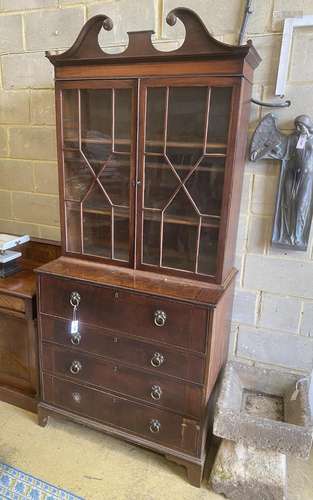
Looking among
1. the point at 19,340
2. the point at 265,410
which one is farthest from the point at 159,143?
the point at 265,410

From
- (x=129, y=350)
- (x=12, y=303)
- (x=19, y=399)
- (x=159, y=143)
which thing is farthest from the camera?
(x=19, y=399)

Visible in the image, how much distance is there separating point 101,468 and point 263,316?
1.06 m

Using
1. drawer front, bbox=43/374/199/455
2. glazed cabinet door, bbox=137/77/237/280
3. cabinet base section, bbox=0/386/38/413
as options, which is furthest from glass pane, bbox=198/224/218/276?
cabinet base section, bbox=0/386/38/413

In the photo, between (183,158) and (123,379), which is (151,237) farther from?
(123,379)

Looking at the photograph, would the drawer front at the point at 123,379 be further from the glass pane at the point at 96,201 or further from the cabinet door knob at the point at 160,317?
the glass pane at the point at 96,201

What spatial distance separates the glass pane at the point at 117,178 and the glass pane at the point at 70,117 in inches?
7.7

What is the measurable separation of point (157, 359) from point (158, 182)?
76 cm

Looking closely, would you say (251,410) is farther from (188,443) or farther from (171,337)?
(171,337)

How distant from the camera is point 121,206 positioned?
164cm

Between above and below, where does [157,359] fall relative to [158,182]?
below

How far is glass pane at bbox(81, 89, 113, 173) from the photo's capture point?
5.13 feet

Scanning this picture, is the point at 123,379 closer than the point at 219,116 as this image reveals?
No

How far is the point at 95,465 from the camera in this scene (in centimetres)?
171

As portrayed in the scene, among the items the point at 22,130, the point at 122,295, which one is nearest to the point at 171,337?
the point at 122,295
